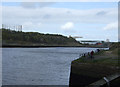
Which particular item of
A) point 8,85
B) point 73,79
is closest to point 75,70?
point 73,79

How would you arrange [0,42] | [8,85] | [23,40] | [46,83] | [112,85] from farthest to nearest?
[23,40], [0,42], [46,83], [8,85], [112,85]

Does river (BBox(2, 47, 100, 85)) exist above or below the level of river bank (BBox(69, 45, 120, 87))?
below

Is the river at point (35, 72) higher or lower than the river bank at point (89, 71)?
lower

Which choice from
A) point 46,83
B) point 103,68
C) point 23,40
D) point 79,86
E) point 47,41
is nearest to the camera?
point 103,68

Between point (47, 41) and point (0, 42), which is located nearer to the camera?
point (0, 42)

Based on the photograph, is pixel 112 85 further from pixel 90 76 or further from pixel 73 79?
pixel 73 79

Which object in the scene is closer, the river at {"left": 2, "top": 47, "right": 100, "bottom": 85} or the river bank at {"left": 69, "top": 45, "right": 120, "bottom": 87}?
the river bank at {"left": 69, "top": 45, "right": 120, "bottom": 87}

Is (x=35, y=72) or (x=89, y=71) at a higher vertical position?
(x=89, y=71)

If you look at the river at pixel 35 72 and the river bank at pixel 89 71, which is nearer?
the river bank at pixel 89 71

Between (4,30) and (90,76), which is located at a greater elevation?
(4,30)

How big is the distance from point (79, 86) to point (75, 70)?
135 cm

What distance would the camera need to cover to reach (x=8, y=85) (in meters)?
20.1

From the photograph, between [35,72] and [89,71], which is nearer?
[89,71]

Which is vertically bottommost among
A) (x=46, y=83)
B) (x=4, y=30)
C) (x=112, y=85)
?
(x=46, y=83)
